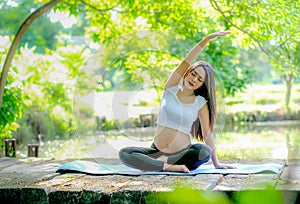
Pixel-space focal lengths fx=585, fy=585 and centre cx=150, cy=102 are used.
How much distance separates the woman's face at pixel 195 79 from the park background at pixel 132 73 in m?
0.79

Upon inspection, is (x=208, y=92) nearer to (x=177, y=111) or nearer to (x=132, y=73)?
(x=177, y=111)

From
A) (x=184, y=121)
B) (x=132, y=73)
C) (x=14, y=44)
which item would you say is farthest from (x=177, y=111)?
(x=14, y=44)

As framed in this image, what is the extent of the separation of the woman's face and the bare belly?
36cm

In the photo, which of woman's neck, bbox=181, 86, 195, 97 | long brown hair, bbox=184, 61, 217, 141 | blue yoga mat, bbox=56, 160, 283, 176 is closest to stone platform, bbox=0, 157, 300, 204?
blue yoga mat, bbox=56, 160, 283, 176

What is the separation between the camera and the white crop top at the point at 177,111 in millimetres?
4320

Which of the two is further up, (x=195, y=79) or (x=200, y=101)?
(x=195, y=79)

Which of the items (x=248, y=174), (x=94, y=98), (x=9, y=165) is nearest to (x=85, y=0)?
(x=94, y=98)

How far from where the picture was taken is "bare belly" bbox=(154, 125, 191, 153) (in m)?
4.33

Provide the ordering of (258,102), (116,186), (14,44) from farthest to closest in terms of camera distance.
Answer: (258,102) < (14,44) < (116,186)

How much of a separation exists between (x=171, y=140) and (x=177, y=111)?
228 millimetres

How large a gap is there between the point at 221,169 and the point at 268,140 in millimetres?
5971

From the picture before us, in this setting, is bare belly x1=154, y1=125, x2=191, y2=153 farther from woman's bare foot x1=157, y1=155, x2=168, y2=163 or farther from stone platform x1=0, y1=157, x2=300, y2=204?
stone platform x1=0, y1=157, x2=300, y2=204

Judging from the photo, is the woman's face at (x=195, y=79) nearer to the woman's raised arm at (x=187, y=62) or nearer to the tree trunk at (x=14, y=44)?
the woman's raised arm at (x=187, y=62)

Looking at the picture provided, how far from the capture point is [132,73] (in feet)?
21.0
